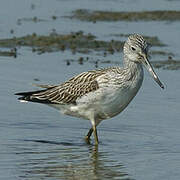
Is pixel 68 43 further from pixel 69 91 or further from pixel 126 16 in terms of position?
pixel 69 91

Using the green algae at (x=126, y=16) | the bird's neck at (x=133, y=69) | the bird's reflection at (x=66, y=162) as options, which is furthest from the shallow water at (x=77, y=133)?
the green algae at (x=126, y=16)

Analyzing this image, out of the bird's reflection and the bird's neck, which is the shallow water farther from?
the bird's neck

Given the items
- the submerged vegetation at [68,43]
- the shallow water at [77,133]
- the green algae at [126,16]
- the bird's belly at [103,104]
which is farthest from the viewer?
the green algae at [126,16]

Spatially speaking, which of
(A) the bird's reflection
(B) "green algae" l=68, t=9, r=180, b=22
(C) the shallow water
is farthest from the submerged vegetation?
(A) the bird's reflection

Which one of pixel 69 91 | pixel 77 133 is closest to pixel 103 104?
pixel 69 91

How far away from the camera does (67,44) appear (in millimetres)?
19766

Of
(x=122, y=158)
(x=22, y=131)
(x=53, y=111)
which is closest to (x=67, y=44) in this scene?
(x=53, y=111)

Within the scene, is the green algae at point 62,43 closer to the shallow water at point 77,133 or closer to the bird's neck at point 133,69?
the shallow water at point 77,133

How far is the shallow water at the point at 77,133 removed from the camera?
1137cm

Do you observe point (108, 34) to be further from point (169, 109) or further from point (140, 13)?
point (169, 109)

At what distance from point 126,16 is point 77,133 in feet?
31.7

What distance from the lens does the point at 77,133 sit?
13.7 meters

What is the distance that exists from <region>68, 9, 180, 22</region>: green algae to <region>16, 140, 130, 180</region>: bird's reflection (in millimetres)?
10003

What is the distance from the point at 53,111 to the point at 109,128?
1.41m
